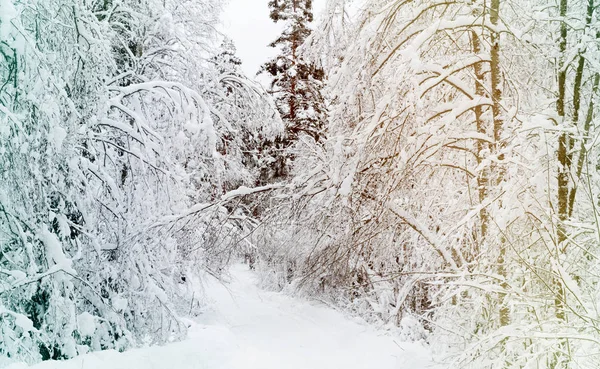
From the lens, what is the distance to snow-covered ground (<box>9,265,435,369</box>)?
22.5ft

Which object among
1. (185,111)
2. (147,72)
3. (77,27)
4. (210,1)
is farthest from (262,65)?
(77,27)

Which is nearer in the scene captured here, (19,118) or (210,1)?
(19,118)

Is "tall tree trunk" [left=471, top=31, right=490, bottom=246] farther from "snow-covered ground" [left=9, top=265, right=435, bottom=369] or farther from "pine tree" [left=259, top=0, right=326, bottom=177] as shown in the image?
"pine tree" [left=259, top=0, right=326, bottom=177]

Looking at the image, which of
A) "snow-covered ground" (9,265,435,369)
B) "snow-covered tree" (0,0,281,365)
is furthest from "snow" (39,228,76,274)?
"snow-covered ground" (9,265,435,369)

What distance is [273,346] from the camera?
10.7m

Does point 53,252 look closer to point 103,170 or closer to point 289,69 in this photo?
→ point 103,170

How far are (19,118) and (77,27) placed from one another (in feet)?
4.65

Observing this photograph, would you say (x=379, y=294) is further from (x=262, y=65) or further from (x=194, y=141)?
(x=262, y=65)

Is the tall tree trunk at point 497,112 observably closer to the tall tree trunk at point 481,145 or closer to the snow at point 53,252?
the tall tree trunk at point 481,145

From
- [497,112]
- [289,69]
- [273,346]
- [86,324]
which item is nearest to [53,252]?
[86,324]

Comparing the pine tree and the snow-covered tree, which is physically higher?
the pine tree

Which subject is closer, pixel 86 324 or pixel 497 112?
pixel 497 112

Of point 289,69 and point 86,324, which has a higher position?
point 289,69

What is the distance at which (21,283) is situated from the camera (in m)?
5.22
